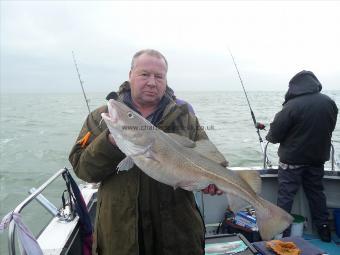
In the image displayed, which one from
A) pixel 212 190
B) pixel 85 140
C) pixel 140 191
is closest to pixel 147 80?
pixel 85 140

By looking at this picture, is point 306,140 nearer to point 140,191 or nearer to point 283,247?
point 283,247

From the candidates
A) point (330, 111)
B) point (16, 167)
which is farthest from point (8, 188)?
point (330, 111)

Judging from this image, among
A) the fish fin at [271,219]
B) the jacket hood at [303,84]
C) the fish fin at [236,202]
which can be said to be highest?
the jacket hood at [303,84]

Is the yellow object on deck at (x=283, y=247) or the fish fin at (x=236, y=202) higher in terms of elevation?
the fish fin at (x=236, y=202)

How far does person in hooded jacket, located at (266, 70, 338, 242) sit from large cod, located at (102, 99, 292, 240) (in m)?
3.03

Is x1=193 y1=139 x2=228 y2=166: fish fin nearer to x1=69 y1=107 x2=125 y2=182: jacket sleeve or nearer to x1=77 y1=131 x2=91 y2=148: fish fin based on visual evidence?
x1=69 y1=107 x2=125 y2=182: jacket sleeve

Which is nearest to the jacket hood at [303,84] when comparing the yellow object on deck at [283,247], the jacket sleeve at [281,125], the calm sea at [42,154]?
the jacket sleeve at [281,125]

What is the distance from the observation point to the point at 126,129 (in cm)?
224

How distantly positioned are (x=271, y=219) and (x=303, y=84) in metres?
3.47

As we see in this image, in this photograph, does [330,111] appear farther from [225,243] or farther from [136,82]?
[136,82]

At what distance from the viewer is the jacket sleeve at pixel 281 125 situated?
5312 mm

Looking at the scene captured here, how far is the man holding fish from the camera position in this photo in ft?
7.44

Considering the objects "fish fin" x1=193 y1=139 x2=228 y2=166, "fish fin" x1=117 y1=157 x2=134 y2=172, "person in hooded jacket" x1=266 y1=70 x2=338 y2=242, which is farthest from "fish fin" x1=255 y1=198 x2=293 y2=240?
"person in hooded jacket" x1=266 y1=70 x2=338 y2=242

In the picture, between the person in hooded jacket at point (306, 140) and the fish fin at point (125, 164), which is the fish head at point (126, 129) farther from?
the person in hooded jacket at point (306, 140)
